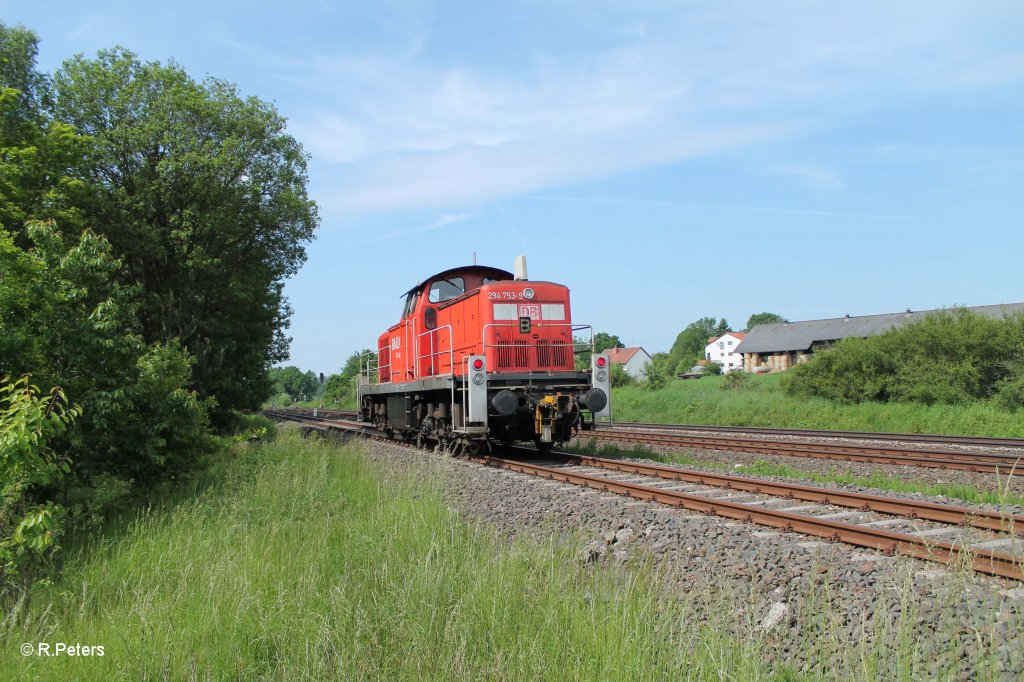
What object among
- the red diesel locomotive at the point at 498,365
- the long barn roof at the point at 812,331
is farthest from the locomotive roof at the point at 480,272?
the long barn roof at the point at 812,331

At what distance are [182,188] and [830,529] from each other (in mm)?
18061

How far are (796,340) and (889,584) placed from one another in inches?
2549

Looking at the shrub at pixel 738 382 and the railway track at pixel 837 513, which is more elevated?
the shrub at pixel 738 382

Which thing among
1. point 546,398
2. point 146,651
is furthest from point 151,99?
point 146,651

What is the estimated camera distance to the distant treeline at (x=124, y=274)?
6996 mm

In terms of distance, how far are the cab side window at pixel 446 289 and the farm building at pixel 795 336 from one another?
Result: 161 ft

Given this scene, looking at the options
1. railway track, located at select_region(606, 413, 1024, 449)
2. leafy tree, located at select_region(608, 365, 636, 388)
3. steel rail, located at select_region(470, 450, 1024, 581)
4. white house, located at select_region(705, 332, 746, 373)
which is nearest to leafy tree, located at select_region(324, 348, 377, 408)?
leafy tree, located at select_region(608, 365, 636, 388)

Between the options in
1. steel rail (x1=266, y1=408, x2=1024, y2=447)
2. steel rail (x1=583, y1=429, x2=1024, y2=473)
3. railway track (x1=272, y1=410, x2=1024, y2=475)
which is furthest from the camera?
steel rail (x1=266, y1=408, x2=1024, y2=447)

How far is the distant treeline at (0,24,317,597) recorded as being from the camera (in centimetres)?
700

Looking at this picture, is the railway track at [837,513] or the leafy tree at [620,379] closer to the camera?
the railway track at [837,513]

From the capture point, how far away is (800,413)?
22734mm

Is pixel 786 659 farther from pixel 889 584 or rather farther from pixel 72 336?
pixel 72 336

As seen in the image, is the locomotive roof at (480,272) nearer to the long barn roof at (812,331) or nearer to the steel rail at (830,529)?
the steel rail at (830,529)

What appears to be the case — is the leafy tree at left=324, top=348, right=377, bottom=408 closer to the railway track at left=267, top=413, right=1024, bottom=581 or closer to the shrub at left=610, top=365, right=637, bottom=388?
the shrub at left=610, top=365, right=637, bottom=388
